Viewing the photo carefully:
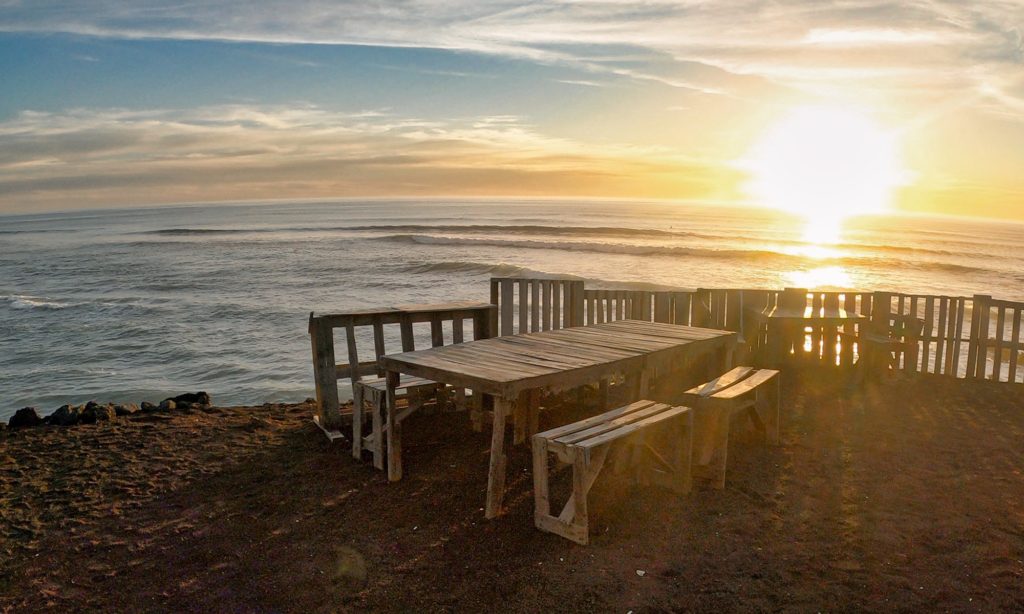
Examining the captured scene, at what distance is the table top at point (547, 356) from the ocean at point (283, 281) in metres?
5.59

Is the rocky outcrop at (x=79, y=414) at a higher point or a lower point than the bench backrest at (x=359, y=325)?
lower

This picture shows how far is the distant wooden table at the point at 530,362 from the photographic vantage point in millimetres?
4605

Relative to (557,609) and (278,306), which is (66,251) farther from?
(557,609)

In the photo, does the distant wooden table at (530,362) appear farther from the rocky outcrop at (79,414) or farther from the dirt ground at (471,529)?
the rocky outcrop at (79,414)

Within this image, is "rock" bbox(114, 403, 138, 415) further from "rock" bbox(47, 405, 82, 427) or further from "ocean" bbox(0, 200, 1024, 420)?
"ocean" bbox(0, 200, 1024, 420)

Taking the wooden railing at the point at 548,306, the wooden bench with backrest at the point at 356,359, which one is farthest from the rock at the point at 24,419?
the wooden railing at the point at 548,306

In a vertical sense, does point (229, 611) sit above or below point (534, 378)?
below

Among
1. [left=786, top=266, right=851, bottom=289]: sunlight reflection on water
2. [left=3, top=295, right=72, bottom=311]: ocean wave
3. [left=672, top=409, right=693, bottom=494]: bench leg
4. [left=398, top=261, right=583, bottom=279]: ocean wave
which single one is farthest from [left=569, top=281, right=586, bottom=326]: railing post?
[left=786, top=266, right=851, bottom=289]: sunlight reflection on water

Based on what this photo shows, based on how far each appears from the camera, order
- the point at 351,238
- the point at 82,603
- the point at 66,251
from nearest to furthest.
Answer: the point at 82,603 < the point at 66,251 < the point at 351,238

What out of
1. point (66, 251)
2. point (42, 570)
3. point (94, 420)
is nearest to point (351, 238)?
point (66, 251)

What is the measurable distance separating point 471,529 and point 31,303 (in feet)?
69.0

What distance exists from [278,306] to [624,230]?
46.2 m

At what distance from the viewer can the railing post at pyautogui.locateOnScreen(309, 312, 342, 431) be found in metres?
6.46

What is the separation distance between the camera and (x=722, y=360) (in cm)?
737
